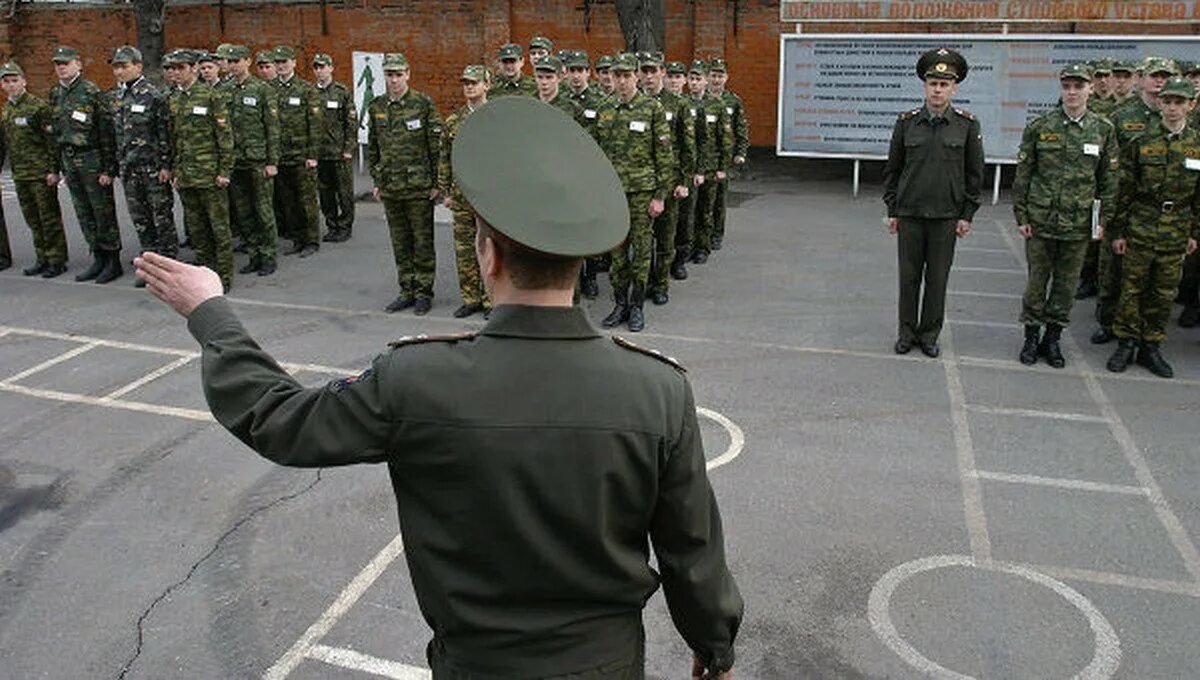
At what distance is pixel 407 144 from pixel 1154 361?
6.29 metres

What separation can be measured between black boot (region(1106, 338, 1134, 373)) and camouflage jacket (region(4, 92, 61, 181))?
9689mm

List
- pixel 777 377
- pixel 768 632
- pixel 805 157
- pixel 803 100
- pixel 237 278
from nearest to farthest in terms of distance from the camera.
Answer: pixel 768 632, pixel 777 377, pixel 237 278, pixel 803 100, pixel 805 157

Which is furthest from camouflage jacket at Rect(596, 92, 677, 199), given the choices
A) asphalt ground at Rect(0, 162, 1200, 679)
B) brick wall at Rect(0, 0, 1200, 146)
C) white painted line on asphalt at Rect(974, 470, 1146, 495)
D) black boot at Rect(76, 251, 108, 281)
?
brick wall at Rect(0, 0, 1200, 146)

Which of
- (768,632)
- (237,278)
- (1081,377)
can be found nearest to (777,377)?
(1081,377)

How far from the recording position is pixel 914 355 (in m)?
7.48

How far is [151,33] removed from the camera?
17094 millimetres

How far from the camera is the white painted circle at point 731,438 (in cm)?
550

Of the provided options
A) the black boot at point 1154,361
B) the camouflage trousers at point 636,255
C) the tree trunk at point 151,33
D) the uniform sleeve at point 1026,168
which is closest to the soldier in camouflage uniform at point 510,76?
the camouflage trousers at point 636,255

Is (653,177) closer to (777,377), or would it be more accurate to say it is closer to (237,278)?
(777,377)

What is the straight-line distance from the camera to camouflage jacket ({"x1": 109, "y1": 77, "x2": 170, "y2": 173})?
8.97 m

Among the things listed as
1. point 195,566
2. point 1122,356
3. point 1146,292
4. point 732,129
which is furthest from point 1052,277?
point 195,566

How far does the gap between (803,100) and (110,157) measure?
10117mm

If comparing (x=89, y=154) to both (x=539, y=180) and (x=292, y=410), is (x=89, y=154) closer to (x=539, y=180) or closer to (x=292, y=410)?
(x=292, y=410)

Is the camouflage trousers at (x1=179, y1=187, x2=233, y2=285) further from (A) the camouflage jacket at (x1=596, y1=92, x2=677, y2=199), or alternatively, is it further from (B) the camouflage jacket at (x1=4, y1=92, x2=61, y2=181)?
(A) the camouflage jacket at (x1=596, y1=92, x2=677, y2=199)
